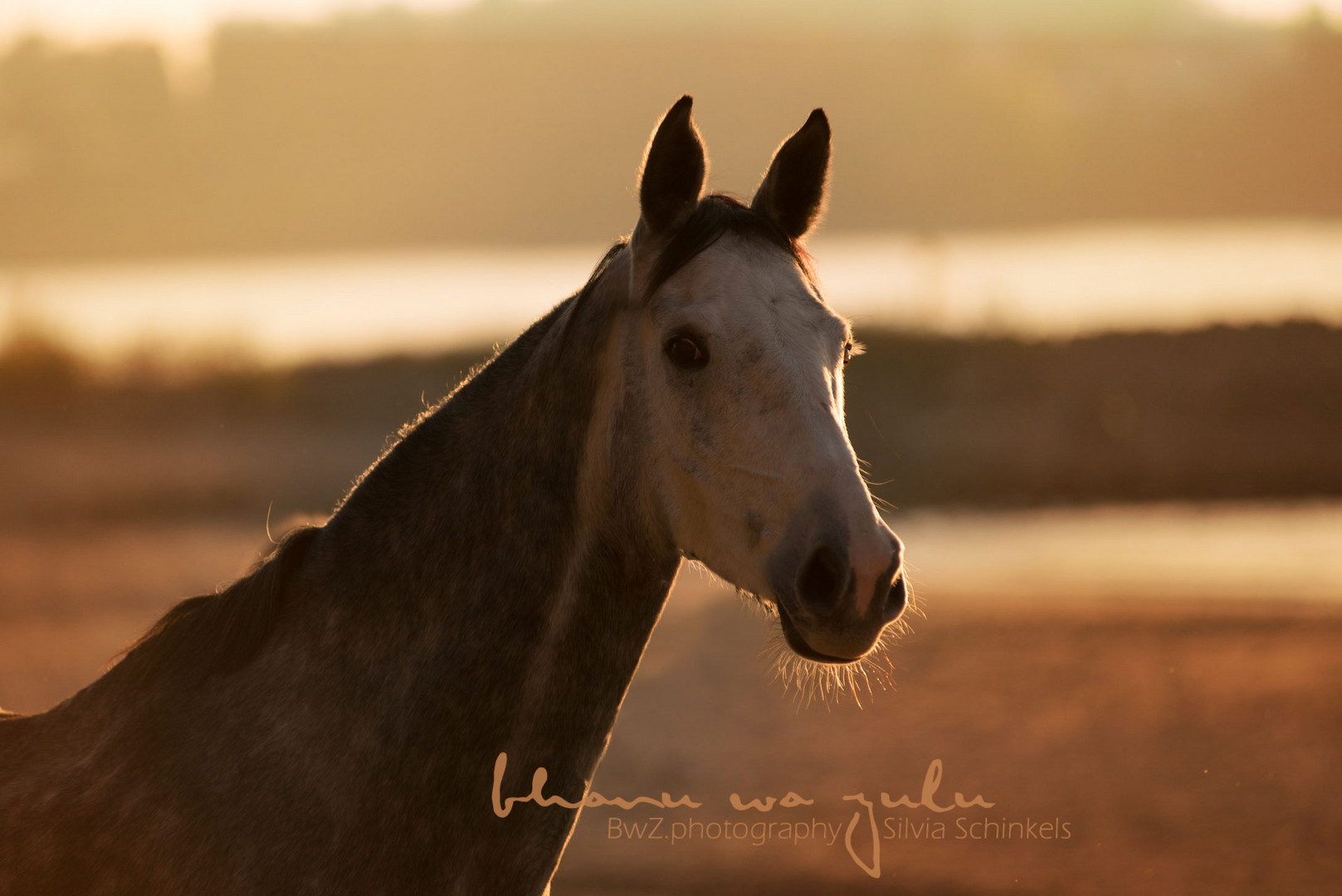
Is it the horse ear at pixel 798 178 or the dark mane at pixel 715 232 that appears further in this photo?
the horse ear at pixel 798 178

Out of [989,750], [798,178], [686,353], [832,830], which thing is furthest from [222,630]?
[989,750]

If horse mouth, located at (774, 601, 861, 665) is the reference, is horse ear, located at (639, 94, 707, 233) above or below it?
above

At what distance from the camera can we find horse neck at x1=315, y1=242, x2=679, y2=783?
8.91 ft

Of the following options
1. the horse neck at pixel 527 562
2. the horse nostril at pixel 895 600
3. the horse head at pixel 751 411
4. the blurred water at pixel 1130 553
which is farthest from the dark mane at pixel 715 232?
the blurred water at pixel 1130 553

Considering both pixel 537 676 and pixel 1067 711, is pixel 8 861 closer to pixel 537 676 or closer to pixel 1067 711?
pixel 537 676

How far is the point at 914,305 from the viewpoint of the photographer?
2572 centimetres

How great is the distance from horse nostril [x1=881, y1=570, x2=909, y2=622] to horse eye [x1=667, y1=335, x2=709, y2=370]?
676 mm

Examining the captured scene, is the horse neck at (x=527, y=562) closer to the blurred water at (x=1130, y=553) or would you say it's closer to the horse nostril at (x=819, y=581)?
the horse nostril at (x=819, y=581)

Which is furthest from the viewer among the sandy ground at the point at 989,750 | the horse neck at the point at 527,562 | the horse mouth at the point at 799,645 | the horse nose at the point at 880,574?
the sandy ground at the point at 989,750

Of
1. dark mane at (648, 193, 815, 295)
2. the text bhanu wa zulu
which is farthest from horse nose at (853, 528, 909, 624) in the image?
the text bhanu wa zulu

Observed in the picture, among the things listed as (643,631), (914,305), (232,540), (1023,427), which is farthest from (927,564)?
(914,305)

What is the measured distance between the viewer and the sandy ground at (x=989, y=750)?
6.69 m

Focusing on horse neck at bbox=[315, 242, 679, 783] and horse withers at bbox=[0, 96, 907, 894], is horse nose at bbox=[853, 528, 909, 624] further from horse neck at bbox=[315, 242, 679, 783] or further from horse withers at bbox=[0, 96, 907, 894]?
horse neck at bbox=[315, 242, 679, 783]

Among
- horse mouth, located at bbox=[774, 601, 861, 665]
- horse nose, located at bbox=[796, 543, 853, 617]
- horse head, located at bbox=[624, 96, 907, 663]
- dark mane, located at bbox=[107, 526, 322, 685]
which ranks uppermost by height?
horse head, located at bbox=[624, 96, 907, 663]
